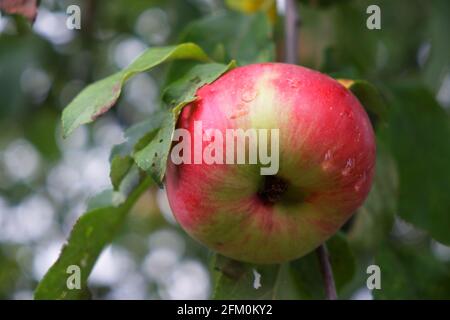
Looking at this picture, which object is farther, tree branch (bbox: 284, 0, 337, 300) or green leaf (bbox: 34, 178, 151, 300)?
green leaf (bbox: 34, 178, 151, 300)

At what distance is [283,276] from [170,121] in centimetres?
37

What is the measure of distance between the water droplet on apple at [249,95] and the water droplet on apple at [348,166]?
142 mm

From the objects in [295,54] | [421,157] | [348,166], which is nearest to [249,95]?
[348,166]

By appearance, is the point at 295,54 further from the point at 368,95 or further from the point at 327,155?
the point at 327,155

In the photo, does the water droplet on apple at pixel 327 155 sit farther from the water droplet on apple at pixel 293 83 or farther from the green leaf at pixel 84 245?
the green leaf at pixel 84 245

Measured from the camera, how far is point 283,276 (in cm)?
115

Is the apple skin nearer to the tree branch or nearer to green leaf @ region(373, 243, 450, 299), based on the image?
the tree branch

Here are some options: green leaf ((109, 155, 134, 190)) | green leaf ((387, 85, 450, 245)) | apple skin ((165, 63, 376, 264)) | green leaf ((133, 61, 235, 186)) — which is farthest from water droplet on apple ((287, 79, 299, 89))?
green leaf ((387, 85, 450, 245))

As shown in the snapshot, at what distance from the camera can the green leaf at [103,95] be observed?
938mm

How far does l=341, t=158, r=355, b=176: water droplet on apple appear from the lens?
889 millimetres

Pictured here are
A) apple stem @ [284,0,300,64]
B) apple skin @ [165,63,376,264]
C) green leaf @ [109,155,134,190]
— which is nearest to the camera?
apple skin @ [165,63,376,264]

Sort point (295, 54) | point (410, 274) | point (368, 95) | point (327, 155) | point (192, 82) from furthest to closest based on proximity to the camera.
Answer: point (410, 274)
point (295, 54)
point (368, 95)
point (192, 82)
point (327, 155)

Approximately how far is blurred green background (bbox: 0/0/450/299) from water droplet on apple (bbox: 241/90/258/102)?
35cm
